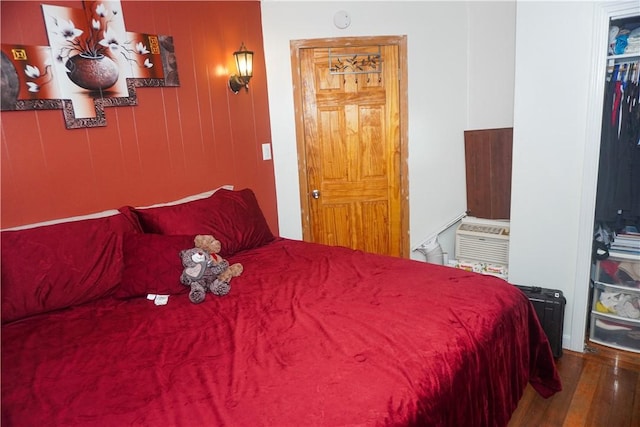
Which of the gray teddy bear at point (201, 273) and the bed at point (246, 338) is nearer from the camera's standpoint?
the bed at point (246, 338)

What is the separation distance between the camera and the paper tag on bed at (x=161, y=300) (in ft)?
6.14

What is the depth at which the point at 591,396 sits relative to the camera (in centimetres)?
222

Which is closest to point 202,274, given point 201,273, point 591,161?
point 201,273

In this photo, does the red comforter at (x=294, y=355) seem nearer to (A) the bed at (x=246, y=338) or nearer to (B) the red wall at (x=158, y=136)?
(A) the bed at (x=246, y=338)

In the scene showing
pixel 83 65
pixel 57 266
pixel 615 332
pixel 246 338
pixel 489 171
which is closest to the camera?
pixel 246 338

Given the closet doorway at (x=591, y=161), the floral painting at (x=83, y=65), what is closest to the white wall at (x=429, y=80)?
the floral painting at (x=83, y=65)

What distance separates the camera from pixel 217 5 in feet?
9.27

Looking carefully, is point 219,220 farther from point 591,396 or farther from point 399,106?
point 591,396

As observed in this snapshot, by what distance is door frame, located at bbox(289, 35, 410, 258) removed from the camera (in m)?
3.17

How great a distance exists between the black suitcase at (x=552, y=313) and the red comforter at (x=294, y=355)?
535mm

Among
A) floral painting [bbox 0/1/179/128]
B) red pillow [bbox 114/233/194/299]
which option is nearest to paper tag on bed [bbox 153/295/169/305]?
red pillow [bbox 114/233/194/299]

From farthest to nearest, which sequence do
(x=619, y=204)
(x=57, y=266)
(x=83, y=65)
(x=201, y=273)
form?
(x=619, y=204) → (x=83, y=65) → (x=201, y=273) → (x=57, y=266)

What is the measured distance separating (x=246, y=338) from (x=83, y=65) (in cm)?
165

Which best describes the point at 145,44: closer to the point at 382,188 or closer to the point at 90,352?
the point at 90,352
